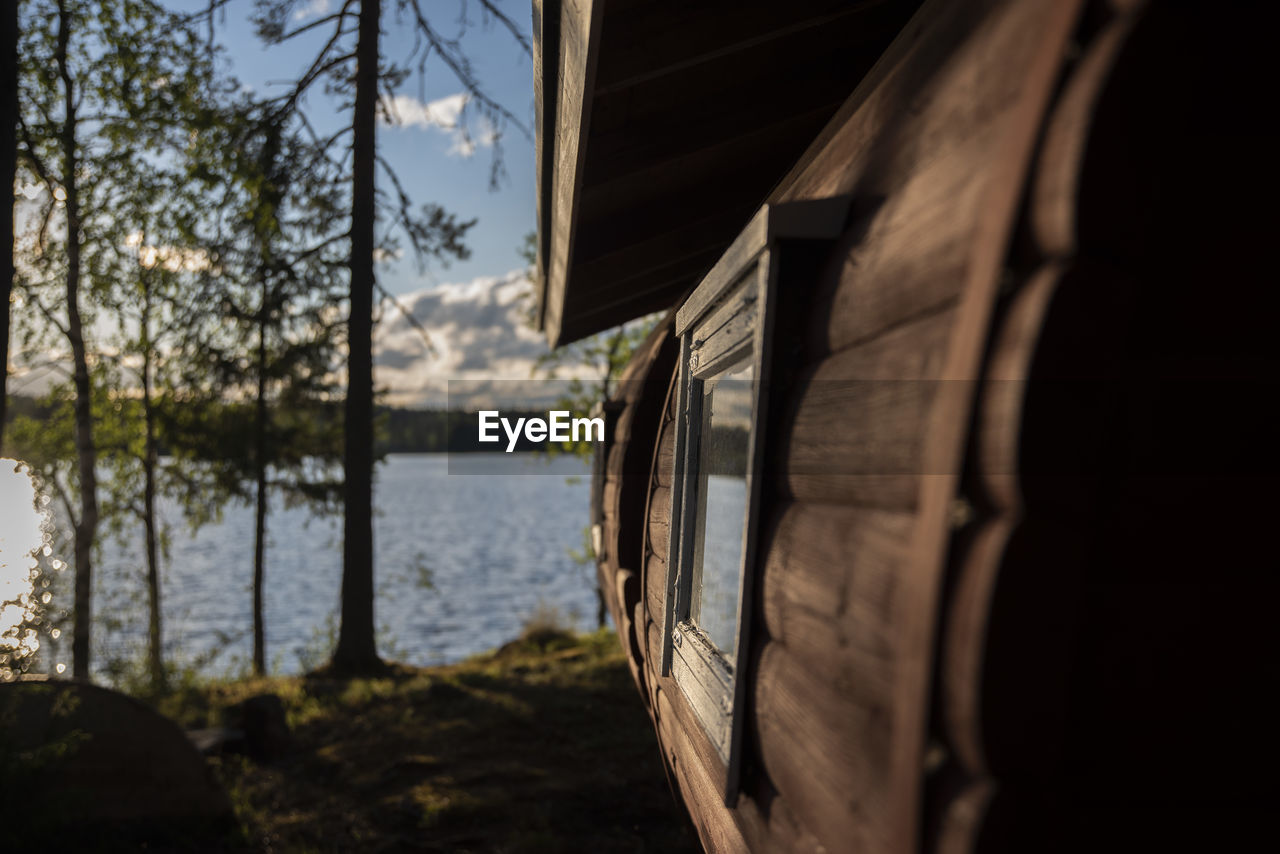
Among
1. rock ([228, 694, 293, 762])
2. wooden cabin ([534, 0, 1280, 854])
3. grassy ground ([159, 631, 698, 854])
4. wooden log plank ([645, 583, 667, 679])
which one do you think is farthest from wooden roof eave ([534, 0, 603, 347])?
rock ([228, 694, 293, 762])

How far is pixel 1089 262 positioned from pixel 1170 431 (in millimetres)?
248

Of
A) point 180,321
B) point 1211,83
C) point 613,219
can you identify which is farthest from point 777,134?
point 180,321

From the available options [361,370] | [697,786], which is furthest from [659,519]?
[361,370]

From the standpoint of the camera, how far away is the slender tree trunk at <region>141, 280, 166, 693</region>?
1326 centimetres

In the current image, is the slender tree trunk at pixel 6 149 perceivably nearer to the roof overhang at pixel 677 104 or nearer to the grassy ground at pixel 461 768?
the grassy ground at pixel 461 768

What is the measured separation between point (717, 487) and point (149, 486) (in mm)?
13977

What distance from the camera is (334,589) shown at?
27.0 meters

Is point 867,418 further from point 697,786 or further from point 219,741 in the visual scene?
point 219,741

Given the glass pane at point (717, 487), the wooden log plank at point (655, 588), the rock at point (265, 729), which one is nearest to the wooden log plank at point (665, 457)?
the glass pane at point (717, 487)

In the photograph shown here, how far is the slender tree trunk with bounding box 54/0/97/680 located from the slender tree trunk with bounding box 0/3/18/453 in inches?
248

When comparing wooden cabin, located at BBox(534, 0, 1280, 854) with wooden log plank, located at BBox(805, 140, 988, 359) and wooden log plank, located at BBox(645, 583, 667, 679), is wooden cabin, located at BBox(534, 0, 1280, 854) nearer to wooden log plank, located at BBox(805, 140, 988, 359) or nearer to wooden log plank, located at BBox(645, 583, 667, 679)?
wooden log plank, located at BBox(805, 140, 988, 359)

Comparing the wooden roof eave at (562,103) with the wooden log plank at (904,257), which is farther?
the wooden roof eave at (562,103)

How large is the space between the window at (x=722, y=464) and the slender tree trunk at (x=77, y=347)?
445 inches

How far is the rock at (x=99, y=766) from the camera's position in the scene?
4.52 metres
